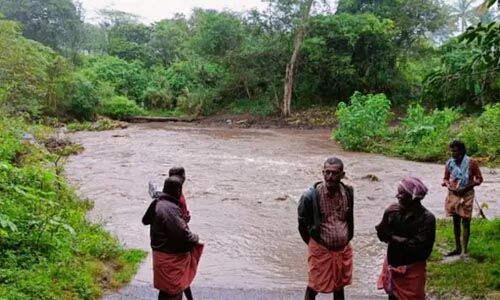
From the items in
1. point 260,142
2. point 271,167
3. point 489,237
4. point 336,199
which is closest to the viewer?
point 336,199

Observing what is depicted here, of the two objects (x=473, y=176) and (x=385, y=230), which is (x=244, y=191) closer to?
(x=473, y=176)

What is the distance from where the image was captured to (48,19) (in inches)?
1690

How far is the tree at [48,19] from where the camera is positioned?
42.3m

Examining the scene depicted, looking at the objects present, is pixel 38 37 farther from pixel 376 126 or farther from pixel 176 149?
pixel 376 126

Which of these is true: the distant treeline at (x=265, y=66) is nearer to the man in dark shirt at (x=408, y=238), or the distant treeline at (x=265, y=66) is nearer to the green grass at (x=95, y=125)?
the green grass at (x=95, y=125)

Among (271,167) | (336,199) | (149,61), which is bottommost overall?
(271,167)

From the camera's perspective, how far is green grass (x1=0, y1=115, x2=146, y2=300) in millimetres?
5180

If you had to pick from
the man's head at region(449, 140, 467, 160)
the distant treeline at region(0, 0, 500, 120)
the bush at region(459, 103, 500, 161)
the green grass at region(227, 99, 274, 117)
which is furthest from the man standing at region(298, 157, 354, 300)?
the green grass at region(227, 99, 274, 117)

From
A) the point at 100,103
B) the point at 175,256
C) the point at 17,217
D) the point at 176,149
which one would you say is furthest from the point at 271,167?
the point at 100,103

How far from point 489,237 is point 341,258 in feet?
12.9

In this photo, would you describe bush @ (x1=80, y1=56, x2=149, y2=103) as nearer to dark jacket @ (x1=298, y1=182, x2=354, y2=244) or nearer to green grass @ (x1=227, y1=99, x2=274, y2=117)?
green grass @ (x1=227, y1=99, x2=274, y2=117)

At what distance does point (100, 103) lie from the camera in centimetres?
3325

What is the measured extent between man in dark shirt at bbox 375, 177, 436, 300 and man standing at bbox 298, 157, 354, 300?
34 centimetres

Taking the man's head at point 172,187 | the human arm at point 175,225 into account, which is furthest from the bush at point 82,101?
the human arm at point 175,225
